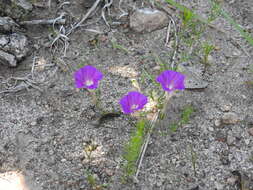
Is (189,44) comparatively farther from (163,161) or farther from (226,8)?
(163,161)

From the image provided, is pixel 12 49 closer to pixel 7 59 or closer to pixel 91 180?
pixel 7 59

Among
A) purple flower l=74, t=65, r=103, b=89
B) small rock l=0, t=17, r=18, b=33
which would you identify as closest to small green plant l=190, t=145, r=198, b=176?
purple flower l=74, t=65, r=103, b=89

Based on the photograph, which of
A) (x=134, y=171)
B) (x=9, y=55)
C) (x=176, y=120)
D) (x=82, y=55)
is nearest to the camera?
(x=134, y=171)

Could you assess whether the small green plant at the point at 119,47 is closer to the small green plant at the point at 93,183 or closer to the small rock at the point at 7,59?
the small rock at the point at 7,59

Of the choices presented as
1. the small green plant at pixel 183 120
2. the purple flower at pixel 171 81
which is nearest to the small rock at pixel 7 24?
the purple flower at pixel 171 81

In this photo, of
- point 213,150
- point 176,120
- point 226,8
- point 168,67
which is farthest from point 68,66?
point 226,8

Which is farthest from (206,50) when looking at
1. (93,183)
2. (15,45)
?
(15,45)
